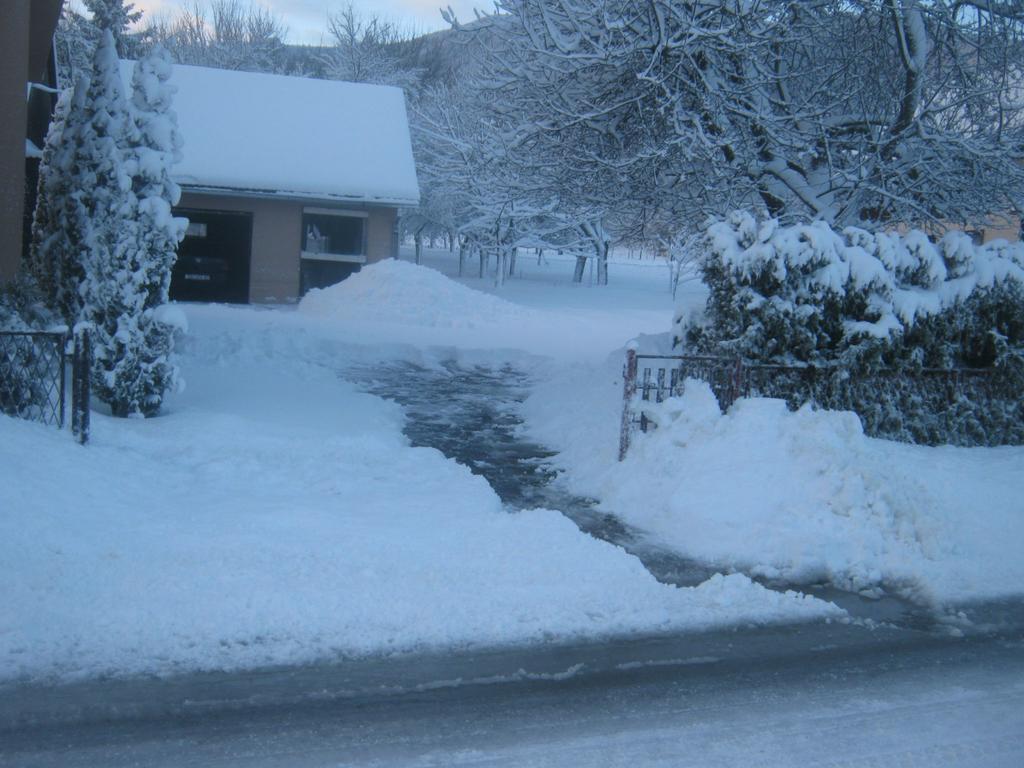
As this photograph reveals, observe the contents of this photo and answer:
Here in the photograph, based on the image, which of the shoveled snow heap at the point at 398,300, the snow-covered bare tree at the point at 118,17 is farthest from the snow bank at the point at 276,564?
the snow-covered bare tree at the point at 118,17

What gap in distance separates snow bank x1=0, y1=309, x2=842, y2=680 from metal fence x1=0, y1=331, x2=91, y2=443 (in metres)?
0.32

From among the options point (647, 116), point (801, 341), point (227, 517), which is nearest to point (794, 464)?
point (801, 341)

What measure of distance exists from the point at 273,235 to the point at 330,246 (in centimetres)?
176

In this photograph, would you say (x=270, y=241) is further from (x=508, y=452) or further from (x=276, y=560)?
(x=276, y=560)

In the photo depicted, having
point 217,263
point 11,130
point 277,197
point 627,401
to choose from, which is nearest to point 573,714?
point 627,401

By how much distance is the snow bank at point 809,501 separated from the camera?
6.95 m

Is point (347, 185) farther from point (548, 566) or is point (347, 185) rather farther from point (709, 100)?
point (548, 566)

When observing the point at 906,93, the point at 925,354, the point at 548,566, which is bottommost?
the point at 548,566

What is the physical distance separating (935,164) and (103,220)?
992 centimetres

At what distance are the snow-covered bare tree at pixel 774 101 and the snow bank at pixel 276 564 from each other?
543 cm

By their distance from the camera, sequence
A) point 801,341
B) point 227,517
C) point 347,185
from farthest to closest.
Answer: point 347,185 < point 801,341 < point 227,517

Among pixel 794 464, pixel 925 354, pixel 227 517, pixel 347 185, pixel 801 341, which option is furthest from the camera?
pixel 347 185

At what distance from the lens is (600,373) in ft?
43.3

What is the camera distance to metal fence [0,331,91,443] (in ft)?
27.1
